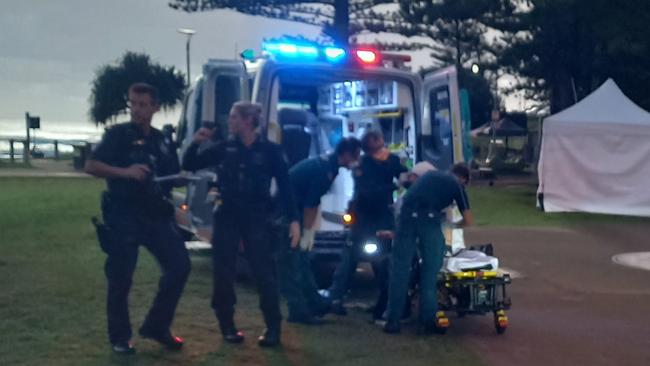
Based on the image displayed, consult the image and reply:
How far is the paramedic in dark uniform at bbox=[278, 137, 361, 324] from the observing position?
8.88 metres

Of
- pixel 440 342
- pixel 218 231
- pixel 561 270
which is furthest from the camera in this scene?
pixel 561 270

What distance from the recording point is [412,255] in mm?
8727

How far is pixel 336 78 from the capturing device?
444 inches

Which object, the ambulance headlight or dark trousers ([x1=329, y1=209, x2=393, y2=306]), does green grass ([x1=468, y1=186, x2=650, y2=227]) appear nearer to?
dark trousers ([x1=329, y1=209, x2=393, y2=306])

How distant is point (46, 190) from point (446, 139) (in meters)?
17.9

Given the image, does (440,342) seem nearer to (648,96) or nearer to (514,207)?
(514,207)

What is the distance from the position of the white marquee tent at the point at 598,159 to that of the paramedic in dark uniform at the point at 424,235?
1396 centimetres

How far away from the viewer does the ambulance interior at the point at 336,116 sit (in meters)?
11.2

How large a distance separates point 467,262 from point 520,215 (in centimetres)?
1331

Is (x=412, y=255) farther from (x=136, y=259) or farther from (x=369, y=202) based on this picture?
(x=136, y=259)

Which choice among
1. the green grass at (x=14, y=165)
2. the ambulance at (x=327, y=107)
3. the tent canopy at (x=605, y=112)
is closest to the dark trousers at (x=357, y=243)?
the ambulance at (x=327, y=107)

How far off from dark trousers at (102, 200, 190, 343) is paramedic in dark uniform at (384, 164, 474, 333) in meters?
2.02

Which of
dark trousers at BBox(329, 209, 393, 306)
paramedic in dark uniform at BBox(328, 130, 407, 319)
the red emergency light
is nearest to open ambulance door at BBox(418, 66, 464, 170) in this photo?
the red emergency light

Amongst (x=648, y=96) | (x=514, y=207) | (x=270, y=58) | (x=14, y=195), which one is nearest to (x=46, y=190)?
(x=14, y=195)
